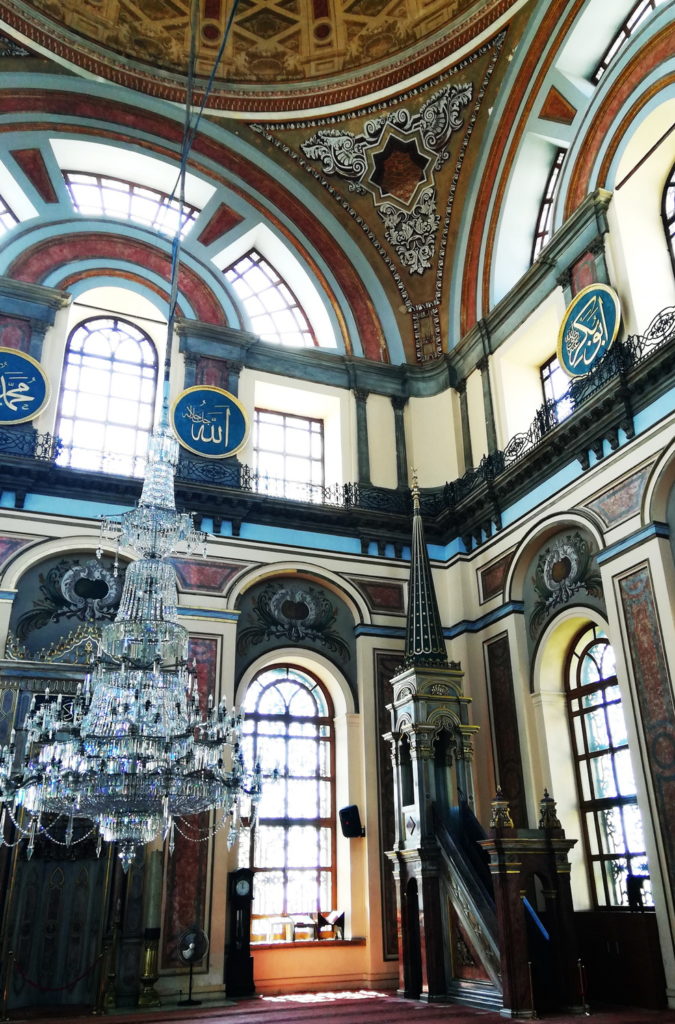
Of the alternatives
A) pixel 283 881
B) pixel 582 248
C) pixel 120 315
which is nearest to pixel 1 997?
pixel 283 881

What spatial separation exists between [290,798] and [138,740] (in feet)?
14.9

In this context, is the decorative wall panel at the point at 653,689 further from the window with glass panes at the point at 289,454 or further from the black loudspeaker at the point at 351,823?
the window with glass panes at the point at 289,454

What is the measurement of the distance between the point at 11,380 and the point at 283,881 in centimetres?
661

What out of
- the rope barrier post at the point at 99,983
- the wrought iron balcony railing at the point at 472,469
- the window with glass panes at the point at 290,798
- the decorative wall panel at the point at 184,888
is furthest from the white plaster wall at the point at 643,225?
the rope barrier post at the point at 99,983

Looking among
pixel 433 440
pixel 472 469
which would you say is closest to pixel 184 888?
pixel 472 469

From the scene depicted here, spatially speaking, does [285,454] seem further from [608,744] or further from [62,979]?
[62,979]

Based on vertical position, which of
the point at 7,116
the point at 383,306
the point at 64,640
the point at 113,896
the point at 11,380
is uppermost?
the point at 7,116

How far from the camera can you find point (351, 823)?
1021 cm

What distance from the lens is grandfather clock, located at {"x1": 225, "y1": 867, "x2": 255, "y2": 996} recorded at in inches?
356

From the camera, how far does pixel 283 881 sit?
400 inches

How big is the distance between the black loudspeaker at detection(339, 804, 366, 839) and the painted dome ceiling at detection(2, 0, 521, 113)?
31.2 feet

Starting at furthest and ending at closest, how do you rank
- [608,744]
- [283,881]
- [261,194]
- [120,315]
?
[261,194] < [120,315] < [283,881] < [608,744]

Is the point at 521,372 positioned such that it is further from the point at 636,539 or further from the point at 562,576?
the point at 636,539

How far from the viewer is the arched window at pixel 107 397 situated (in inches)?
440
